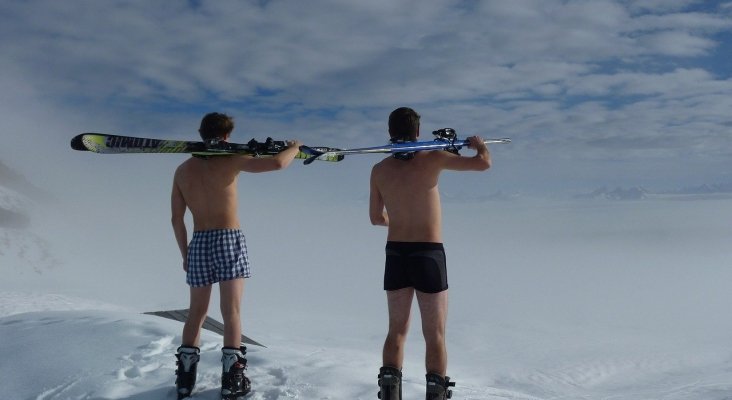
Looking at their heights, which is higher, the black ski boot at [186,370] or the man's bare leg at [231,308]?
the man's bare leg at [231,308]

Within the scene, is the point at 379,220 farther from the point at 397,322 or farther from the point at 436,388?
the point at 436,388

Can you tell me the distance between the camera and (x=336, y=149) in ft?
17.1

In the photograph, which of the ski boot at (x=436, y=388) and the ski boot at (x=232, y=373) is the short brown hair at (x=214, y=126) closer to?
the ski boot at (x=232, y=373)

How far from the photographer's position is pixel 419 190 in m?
4.25

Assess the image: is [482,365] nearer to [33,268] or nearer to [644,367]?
[644,367]

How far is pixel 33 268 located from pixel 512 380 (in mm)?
62750

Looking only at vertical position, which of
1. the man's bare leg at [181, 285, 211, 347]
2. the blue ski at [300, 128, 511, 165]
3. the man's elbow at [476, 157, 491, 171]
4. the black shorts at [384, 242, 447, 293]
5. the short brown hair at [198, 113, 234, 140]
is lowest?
the man's bare leg at [181, 285, 211, 347]

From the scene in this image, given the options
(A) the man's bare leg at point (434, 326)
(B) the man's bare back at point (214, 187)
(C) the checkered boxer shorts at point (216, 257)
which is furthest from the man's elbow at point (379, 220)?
(C) the checkered boxer shorts at point (216, 257)

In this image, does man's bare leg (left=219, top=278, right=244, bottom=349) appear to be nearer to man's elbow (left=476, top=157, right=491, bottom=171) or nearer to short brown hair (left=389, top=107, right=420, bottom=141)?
short brown hair (left=389, top=107, right=420, bottom=141)

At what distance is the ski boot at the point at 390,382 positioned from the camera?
4305 mm

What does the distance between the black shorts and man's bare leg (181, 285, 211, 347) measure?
162cm

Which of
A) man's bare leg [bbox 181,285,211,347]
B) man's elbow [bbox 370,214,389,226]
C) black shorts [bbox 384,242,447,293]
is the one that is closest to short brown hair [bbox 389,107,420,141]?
man's elbow [bbox 370,214,389,226]

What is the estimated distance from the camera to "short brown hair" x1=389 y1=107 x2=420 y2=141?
166 inches

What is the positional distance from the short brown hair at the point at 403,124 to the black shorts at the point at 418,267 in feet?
2.71
